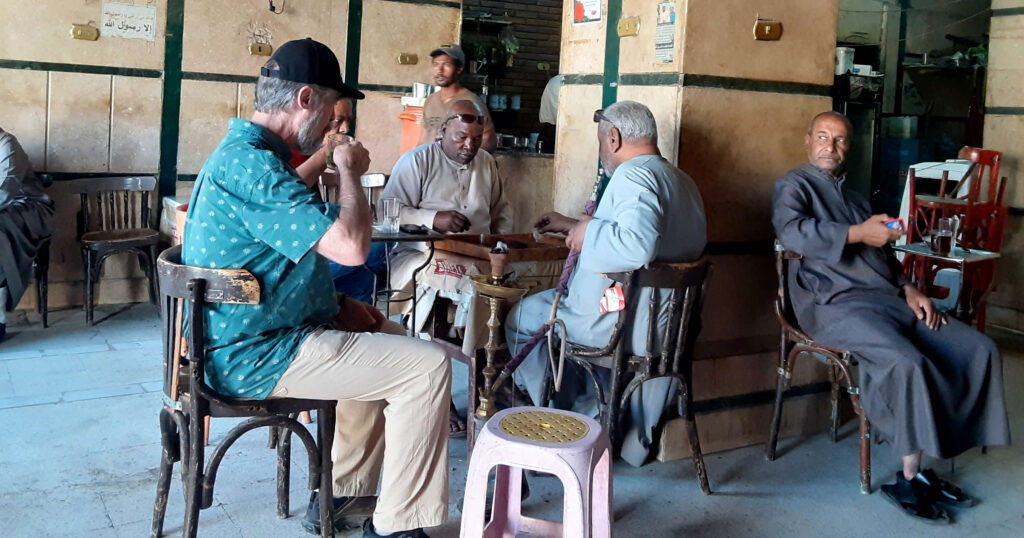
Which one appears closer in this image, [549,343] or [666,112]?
[549,343]

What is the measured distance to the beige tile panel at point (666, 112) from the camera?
11.3 ft

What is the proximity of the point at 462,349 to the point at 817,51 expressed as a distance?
1.93m

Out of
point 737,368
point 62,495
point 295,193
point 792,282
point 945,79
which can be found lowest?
point 62,495

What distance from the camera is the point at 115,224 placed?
576 cm

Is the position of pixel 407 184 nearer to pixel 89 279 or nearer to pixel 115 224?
pixel 89 279

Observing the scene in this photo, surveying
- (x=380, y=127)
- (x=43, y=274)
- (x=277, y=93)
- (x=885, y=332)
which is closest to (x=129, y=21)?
(x=43, y=274)

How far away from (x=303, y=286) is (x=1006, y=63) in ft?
19.4

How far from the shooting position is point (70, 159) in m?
5.70

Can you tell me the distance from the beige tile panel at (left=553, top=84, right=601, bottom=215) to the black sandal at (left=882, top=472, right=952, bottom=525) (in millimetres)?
1659

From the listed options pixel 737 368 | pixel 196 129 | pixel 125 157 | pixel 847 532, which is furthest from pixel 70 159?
pixel 847 532

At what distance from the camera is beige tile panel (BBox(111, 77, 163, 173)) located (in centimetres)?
579

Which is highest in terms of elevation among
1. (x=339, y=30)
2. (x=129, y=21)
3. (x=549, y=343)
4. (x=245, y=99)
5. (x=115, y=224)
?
(x=339, y=30)

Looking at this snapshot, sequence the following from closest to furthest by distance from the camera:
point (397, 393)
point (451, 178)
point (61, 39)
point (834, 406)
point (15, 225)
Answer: point (397, 393) → point (834, 406) → point (451, 178) → point (15, 225) → point (61, 39)

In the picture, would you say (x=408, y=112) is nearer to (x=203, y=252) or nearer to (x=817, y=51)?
(x=817, y=51)
